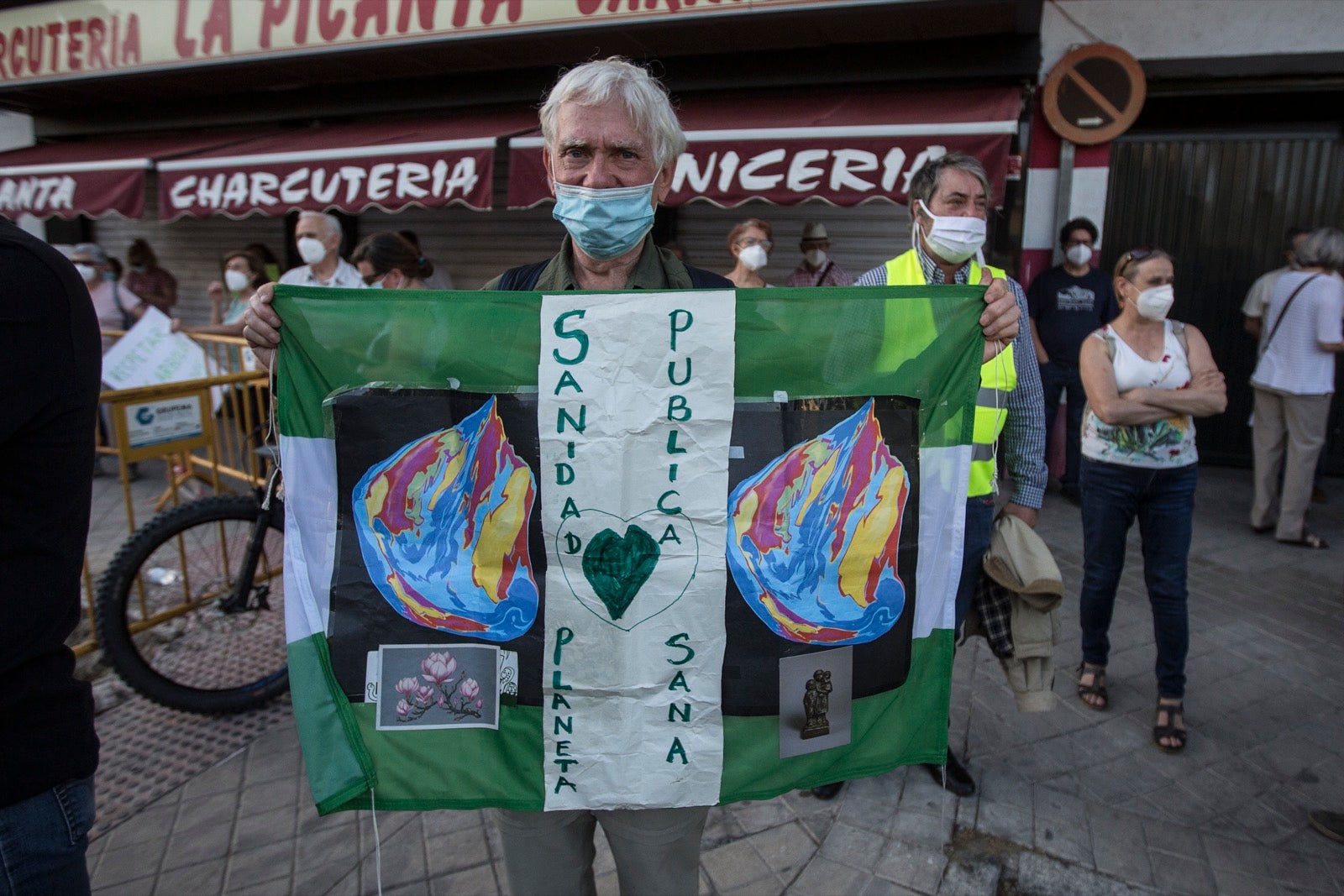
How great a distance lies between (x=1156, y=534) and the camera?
3.47 m

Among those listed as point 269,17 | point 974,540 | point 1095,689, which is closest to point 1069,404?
point 1095,689

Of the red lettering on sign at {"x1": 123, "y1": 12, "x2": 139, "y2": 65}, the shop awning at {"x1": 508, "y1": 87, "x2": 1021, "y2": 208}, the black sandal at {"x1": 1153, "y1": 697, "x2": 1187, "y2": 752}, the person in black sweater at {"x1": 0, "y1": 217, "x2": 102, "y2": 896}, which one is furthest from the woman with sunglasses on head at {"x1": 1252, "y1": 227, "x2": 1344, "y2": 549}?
the red lettering on sign at {"x1": 123, "y1": 12, "x2": 139, "y2": 65}

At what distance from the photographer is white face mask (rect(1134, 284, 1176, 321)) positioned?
10.9 feet

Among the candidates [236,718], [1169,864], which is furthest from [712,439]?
[236,718]

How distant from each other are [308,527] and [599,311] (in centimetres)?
78

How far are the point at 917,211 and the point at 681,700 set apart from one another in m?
1.84

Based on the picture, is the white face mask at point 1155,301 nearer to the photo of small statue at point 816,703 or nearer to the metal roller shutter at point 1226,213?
the photo of small statue at point 816,703

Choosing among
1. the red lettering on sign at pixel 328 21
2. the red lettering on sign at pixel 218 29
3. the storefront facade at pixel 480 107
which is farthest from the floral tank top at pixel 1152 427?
the red lettering on sign at pixel 218 29

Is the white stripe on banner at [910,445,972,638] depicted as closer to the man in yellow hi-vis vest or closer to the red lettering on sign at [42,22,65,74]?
the man in yellow hi-vis vest

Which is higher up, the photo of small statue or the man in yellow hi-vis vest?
the man in yellow hi-vis vest

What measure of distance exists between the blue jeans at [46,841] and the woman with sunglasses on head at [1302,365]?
6.85 meters

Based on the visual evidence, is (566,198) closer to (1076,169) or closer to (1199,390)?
(1199,390)

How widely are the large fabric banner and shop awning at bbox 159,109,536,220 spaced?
5150 mm

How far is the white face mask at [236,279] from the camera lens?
7188mm
